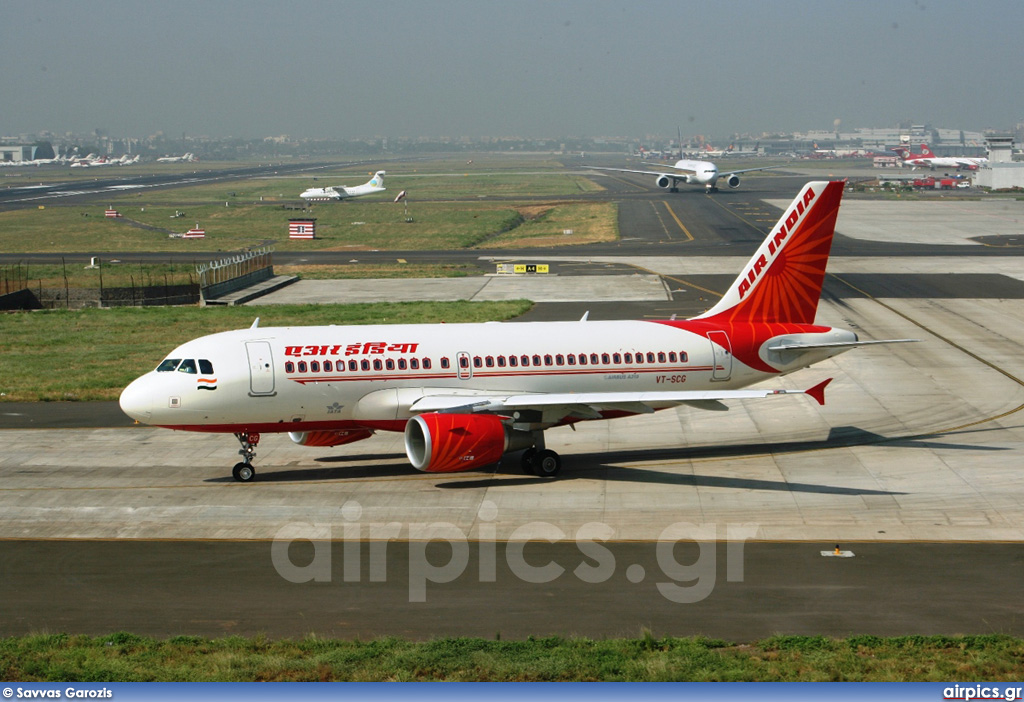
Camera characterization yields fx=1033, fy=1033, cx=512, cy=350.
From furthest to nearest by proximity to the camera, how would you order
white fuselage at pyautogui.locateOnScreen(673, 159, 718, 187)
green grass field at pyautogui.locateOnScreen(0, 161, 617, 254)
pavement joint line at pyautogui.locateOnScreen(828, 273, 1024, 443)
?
1. white fuselage at pyautogui.locateOnScreen(673, 159, 718, 187)
2. green grass field at pyautogui.locateOnScreen(0, 161, 617, 254)
3. pavement joint line at pyautogui.locateOnScreen(828, 273, 1024, 443)

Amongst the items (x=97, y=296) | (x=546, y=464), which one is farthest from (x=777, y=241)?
(x=97, y=296)

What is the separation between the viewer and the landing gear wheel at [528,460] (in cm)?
3192

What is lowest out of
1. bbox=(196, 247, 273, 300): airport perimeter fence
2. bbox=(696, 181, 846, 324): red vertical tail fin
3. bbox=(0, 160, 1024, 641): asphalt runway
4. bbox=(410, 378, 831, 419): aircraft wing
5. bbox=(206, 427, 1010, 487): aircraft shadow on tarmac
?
bbox=(206, 427, 1010, 487): aircraft shadow on tarmac

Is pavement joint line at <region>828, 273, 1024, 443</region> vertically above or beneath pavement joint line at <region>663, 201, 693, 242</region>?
beneath

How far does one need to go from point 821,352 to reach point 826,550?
11523mm

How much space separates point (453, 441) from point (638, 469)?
6.66 meters

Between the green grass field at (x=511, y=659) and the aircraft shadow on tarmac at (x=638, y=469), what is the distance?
11.5 metres

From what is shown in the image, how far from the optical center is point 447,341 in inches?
1275

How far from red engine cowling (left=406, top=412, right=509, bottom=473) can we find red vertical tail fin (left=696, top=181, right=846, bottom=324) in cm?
955

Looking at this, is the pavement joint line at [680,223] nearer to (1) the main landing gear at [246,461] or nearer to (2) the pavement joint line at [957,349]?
(2) the pavement joint line at [957,349]

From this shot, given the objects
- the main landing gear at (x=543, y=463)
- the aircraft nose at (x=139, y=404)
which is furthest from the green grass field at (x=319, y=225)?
the aircraft nose at (x=139, y=404)

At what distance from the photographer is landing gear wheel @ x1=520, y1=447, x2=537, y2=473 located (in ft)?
105

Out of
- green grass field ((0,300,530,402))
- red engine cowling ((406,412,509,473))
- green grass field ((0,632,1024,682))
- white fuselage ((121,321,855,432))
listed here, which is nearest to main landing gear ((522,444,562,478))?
white fuselage ((121,321,855,432))

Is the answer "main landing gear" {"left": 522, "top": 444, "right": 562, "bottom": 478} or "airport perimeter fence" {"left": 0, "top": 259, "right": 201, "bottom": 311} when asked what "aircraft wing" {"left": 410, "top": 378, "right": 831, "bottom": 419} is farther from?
"airport perimeter fence" {"left": 0, "top": 259, "right": 201, "bottom": 311}
